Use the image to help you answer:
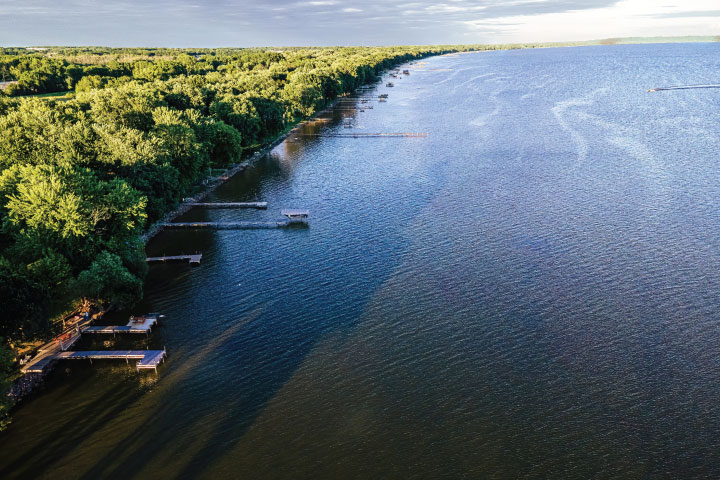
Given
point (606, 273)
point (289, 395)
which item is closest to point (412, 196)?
point (606, 273)

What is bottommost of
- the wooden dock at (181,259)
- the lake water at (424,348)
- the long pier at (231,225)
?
the lake water at (424,348)

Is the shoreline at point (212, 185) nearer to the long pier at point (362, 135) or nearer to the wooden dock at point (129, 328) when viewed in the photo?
the long pier at point (362, 135)

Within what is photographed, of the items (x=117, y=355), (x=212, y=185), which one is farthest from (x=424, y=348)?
(x=212, y=185)

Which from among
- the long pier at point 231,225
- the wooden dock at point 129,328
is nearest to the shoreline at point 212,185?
the long pier at point 231,225

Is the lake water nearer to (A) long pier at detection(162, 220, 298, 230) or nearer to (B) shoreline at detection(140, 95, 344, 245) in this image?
(A) long pier at detection(162, 220, 298, 230)

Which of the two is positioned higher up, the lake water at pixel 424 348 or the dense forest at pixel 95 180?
the dense forest at pixel 95 180

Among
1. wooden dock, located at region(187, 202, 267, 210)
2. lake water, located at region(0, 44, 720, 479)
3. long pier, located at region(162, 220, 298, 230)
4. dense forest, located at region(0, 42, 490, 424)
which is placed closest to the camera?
lake water, located at region(0, 44, 720, 479)

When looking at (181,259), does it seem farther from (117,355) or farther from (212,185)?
(212,185)

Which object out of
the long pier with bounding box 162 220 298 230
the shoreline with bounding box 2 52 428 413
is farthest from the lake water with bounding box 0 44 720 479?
the long pier with bounding box 162 220 298 230
